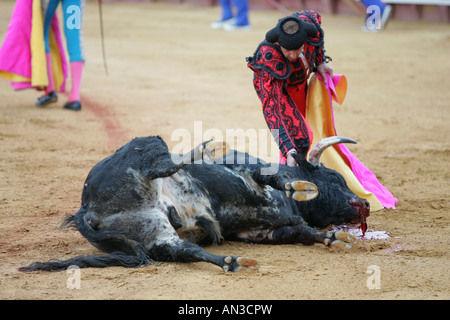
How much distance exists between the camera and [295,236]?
10.3 ft

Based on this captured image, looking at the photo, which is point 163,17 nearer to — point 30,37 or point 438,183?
→ point 30,37

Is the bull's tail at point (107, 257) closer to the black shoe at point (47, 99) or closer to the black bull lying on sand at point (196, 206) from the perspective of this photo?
the black bull lying on sand at point (196, 206)

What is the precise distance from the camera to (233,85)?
25.8 ft

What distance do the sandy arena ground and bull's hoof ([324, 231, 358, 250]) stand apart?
1.7 inches

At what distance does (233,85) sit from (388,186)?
3.83 m

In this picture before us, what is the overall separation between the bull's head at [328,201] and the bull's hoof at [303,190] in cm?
46

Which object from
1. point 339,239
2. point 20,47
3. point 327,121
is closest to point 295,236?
point 339,239

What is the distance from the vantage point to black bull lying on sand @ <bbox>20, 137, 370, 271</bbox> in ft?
9.11

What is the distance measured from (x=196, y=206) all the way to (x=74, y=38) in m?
3.58

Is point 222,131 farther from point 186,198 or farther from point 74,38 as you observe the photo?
point 186,198

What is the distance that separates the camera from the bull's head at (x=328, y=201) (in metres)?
3.24

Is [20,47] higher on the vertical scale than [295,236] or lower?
higher

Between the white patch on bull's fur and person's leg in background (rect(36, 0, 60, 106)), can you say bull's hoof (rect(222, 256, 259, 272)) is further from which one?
person's leg in background (rect(36, 0, 60, 106))

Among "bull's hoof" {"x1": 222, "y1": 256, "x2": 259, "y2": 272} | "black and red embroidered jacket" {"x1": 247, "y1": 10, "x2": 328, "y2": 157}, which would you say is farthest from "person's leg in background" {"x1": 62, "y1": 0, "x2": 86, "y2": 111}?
"bull's hoof" {"x1": 222, "y1": 256, "x2": 259, "y2": 272}
